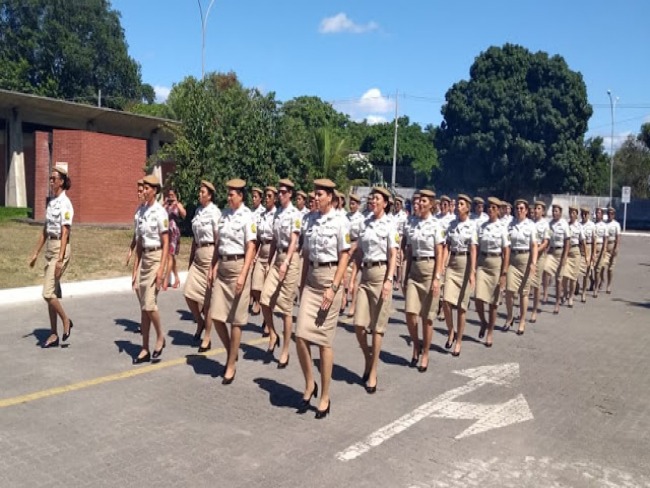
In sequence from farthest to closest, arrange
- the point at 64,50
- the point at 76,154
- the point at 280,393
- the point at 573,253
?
the point at 64,50 < the point at 76,154 < the point at 573,253 < the point at 280,393

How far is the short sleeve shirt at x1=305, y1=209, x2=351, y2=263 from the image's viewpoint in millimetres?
6102

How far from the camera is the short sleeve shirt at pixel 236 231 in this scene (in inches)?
273

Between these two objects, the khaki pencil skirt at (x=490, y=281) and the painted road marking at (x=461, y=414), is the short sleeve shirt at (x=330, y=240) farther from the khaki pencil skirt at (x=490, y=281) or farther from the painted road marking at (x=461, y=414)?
the khaki pencil skirt at (x=490, y=281)

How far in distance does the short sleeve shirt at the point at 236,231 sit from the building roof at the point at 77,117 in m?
20.3

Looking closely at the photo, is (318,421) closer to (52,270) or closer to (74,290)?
(52,270)

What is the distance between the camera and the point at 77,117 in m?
29.9

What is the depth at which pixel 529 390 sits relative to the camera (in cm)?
702

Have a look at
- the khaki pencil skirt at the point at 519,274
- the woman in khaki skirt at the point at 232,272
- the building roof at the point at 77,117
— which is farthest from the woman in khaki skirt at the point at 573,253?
the building roof at the point at 77,117

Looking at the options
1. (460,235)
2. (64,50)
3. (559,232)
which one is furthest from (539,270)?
(64,50)

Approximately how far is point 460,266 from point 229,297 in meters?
3.31

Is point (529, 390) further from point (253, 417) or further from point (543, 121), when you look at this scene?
point (543, 121)

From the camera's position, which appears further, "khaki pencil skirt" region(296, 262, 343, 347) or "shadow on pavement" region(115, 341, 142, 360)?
"shadow on pavement" region(115, 341, 142, 360)

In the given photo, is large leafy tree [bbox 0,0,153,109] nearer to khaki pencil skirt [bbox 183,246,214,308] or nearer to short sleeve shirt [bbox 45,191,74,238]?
short sleeve shirt [bbox 45,191,74,238]

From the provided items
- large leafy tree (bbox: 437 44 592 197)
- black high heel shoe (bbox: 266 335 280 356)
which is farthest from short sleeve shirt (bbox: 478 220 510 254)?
large leafy tree (bbox: 437 44 592 197)
